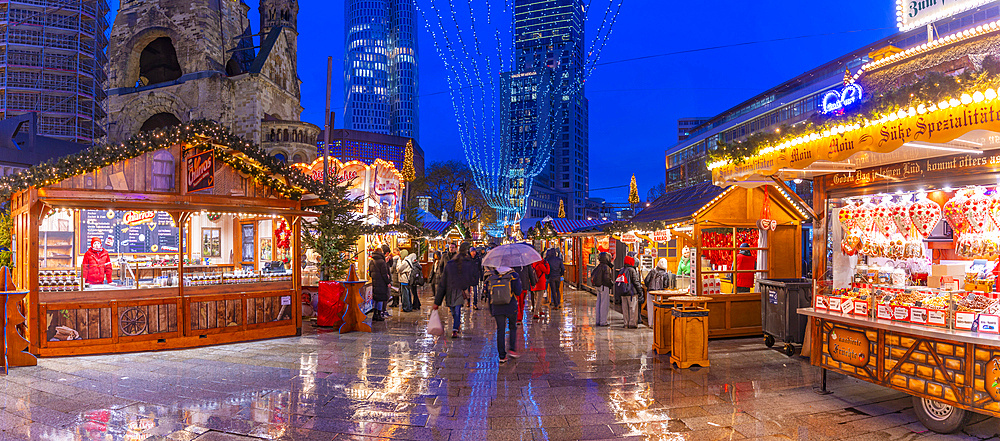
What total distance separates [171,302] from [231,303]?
840mm

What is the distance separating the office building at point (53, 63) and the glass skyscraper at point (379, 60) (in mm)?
87726

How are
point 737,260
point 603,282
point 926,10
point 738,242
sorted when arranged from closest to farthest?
point 926,10
point 737,260
point 738,242
point 603,282

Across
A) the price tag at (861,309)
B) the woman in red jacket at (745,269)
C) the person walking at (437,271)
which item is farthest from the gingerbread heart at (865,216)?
the person walking at (437,271)

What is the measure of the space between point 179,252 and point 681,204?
9816 mm

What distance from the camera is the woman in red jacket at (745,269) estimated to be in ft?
31.7

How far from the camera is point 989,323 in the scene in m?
4.28

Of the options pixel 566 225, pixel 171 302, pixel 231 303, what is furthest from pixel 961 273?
pixel 566 225

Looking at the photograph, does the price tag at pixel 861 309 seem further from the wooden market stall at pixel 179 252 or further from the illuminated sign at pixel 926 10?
the wooden market stall at pixel 179 252

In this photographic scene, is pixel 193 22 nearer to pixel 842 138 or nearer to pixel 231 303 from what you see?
pixel 231 303

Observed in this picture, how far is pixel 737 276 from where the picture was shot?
9.74 metres

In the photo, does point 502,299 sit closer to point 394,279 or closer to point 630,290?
point 630,290

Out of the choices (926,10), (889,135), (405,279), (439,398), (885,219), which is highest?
(926,10)

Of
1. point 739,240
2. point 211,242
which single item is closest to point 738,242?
point 739,240

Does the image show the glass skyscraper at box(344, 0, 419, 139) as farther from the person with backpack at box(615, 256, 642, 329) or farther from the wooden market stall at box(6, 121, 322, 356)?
the person with backpack at box(615, 256, 642, 329)
